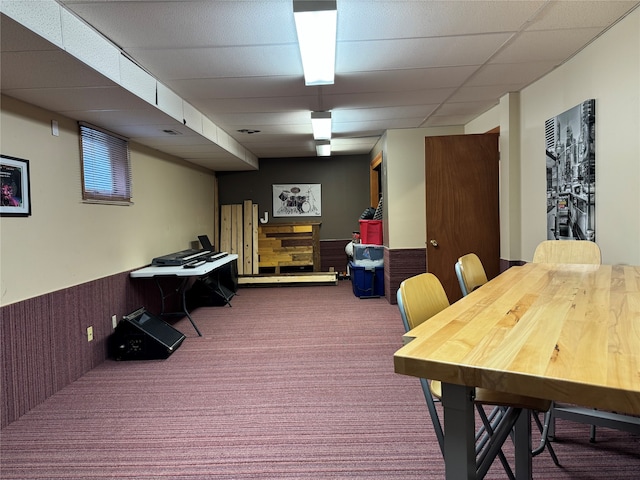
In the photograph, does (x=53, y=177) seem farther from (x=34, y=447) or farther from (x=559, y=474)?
(x=559, y=474)

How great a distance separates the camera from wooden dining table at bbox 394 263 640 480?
0.81m

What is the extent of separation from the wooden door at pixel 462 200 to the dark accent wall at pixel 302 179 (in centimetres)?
390

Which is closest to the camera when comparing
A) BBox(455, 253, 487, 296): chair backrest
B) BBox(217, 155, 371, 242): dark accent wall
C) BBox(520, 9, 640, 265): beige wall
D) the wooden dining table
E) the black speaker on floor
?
the wooden dining table

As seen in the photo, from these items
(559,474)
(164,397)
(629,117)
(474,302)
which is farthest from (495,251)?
(164,397)

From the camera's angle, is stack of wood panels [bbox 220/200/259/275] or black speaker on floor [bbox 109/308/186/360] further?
stack of wood panels [bbox 220/200/259/275]

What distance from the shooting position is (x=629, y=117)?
2.54m

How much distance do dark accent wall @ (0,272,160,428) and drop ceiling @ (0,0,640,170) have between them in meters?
1.48

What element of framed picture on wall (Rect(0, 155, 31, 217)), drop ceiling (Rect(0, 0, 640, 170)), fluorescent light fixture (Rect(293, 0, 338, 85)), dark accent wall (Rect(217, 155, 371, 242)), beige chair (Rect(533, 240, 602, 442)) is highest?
drop ceiling (Rect(0, 0, 640, 170))

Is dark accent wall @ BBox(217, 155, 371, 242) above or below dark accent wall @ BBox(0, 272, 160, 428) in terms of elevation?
above

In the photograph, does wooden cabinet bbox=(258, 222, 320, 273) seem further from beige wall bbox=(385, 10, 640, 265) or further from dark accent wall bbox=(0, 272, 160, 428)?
dark accent wall bbox=(0, 272, 160, 428)

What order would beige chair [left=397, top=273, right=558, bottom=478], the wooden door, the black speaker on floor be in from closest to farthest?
beige chair [left=397, top=273, right=558, bottom=478] → the black speaker on floor → the wooden door

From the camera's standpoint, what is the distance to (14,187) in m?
2.78

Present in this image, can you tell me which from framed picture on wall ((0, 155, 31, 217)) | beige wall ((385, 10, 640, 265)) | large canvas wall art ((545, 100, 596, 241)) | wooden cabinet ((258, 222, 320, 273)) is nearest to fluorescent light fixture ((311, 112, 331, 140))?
beige wall ((385, 10, 640, 265))

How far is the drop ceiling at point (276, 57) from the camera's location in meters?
2.28
